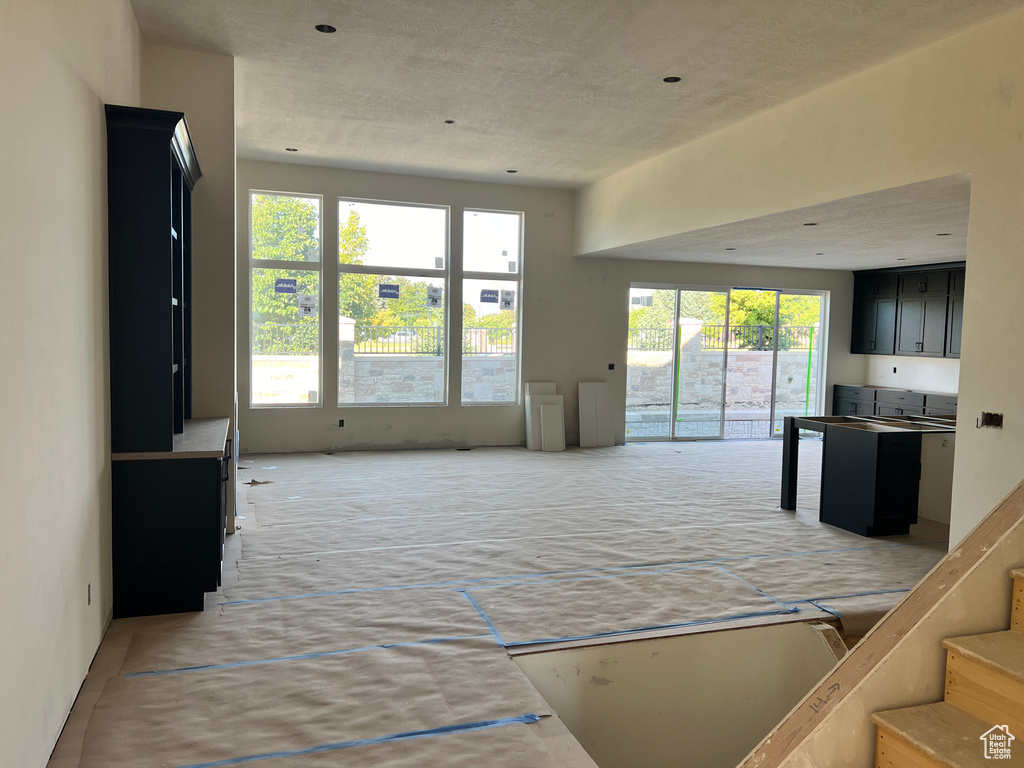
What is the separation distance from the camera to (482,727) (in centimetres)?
270

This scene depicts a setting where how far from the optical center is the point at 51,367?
2.41 meters

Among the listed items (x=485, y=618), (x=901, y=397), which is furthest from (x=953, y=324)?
(x=485, y=618)

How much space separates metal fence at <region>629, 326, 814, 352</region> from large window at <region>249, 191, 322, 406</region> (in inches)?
172

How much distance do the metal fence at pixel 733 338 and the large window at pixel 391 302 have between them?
2.91 meters

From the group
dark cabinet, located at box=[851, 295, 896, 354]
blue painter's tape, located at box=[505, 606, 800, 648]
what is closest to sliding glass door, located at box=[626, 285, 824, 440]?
dark cabinet, located at box=[851, 295, 896, 354]

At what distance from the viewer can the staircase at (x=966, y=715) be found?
1.81 m

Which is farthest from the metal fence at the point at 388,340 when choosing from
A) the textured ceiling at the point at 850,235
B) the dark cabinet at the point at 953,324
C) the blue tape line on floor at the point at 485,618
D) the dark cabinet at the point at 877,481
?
the dark cabinet at the point at 953,324

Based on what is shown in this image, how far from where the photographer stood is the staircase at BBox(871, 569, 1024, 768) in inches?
71.2

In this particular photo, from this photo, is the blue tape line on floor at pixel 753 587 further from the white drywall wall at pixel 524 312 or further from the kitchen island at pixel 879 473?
the white drywall wall at pixel 524 312

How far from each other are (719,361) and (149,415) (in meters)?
8.52

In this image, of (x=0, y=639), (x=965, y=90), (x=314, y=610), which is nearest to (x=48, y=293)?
(x=0, y=639)

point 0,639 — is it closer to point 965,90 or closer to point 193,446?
point 193,446

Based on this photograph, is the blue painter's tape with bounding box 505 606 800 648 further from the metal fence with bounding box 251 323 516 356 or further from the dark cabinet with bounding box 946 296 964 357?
the dark cabinet with bounding box 946 296 964 357

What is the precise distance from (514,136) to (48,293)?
202 inches
